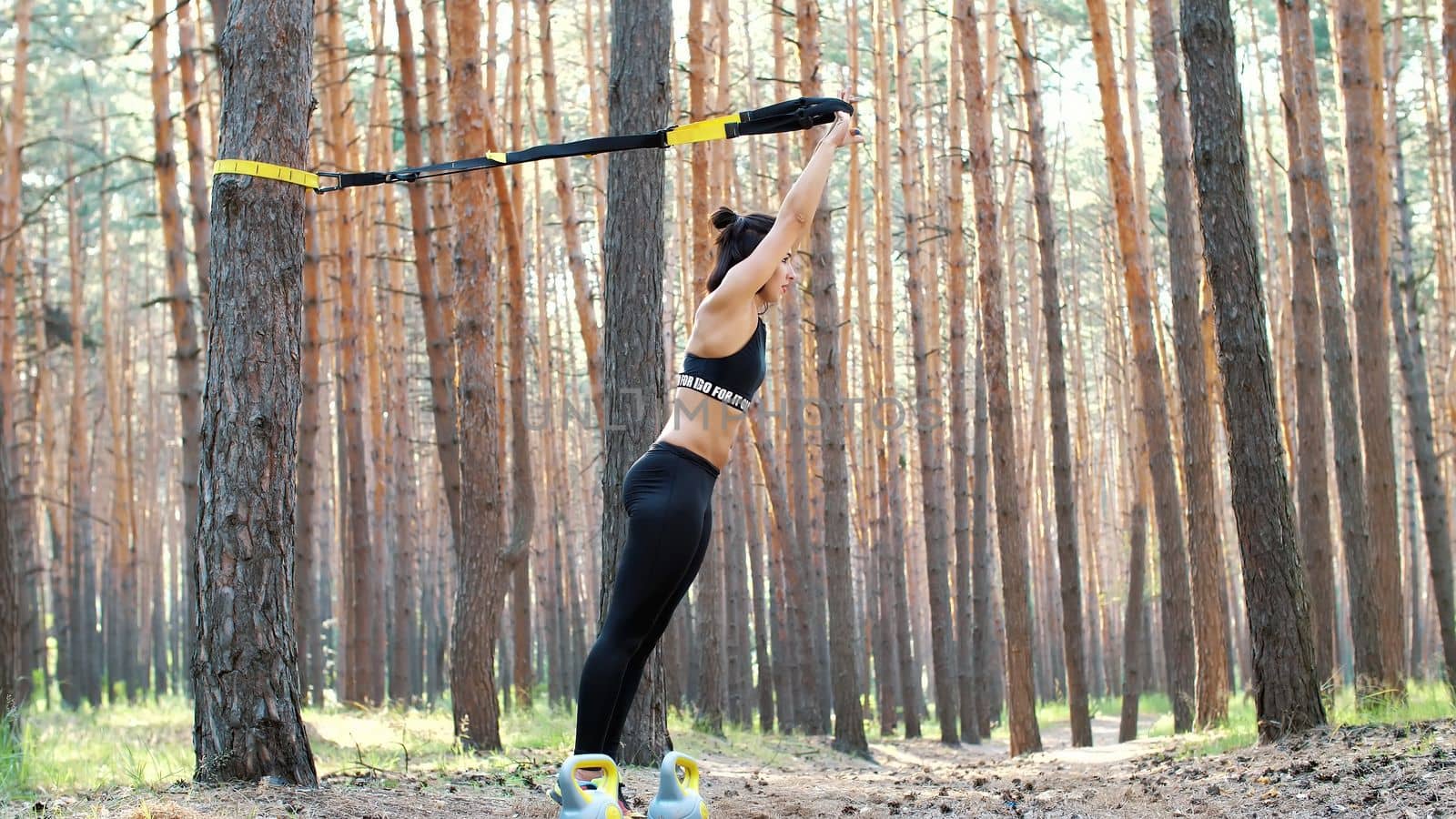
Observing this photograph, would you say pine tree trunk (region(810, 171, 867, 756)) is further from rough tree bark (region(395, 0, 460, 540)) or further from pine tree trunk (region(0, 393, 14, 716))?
pine tree trunk (region(0, 393, 14, 716))

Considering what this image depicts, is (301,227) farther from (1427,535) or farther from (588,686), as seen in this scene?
(1427,535)

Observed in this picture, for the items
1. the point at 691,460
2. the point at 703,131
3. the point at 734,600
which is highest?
the point at 703,131

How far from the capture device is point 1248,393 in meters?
6.28

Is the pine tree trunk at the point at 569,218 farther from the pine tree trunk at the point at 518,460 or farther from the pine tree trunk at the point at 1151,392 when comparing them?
the pine tree trunk at the point at 1151,392

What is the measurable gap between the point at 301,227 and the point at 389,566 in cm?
1989

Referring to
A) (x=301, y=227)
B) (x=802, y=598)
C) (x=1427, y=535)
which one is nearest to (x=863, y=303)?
(x=802, y=598)

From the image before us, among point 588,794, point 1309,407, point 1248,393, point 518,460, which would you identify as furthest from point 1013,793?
point 518,460

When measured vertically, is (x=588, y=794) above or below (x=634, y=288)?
below

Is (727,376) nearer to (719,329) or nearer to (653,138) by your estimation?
(719,329)

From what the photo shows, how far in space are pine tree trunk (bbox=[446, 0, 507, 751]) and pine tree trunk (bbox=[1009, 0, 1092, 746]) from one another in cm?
525

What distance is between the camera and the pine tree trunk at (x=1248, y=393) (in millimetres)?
6129

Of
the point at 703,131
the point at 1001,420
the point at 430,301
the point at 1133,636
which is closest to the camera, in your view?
the point at 703,131

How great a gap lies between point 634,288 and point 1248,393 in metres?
3.15

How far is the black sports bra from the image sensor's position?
3.95 metres
